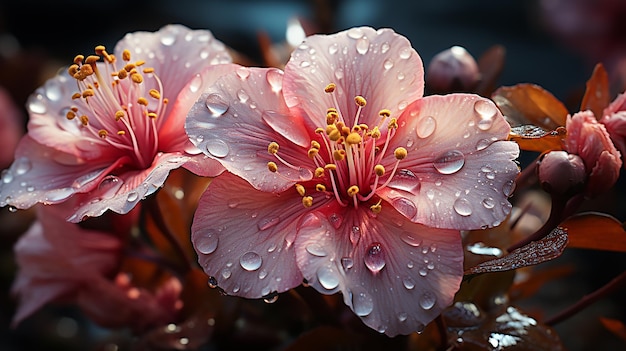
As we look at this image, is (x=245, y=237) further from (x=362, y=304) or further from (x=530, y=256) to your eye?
(x=530, y=256)

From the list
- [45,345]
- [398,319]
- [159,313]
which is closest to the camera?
[398,319]

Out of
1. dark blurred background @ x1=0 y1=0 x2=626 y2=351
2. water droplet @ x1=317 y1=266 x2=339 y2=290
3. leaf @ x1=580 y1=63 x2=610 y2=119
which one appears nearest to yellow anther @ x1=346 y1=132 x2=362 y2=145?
water droplet @ x1=317 y1=266 x2=339 y2=290

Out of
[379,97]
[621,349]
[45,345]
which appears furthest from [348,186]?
[45,345]

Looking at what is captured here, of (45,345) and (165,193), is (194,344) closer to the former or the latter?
(165,193)

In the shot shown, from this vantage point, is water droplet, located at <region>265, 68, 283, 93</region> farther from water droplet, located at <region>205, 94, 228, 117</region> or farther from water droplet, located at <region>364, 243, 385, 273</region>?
water droplet, located at <region>364, 243, 385, 273</region>

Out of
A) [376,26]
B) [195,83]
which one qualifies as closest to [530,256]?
[195,83]

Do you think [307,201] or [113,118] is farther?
[113,118]
